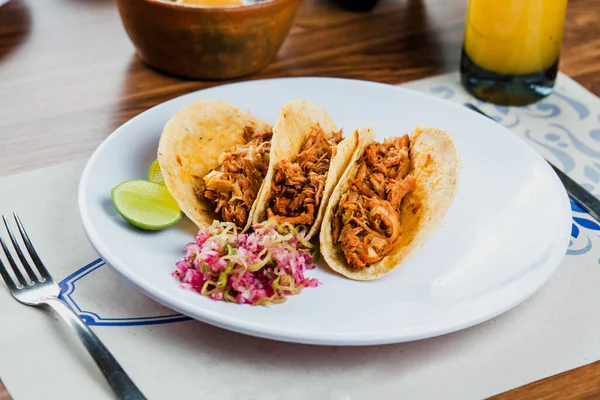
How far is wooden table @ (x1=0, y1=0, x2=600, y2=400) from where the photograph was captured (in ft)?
9.27

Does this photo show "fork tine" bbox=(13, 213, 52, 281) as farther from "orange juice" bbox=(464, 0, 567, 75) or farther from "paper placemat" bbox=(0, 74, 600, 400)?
"orange juice" bbox=(464, 0, 567, 75)

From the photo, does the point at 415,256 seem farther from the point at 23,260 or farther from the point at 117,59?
the point at 117,59

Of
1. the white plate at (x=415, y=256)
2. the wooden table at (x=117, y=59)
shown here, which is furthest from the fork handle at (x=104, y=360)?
the wooden table at (x=117, y=59)

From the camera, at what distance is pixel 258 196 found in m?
2.17

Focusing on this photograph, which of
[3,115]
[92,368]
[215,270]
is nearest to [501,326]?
[215,270]

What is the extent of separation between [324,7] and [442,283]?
85.4 inches

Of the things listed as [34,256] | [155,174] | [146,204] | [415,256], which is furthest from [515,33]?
[34,256]

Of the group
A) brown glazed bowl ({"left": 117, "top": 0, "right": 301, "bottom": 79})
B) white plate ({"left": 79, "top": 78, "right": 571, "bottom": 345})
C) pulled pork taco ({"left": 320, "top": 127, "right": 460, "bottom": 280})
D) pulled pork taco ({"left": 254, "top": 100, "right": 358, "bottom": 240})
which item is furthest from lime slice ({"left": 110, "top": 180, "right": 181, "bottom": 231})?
brown glazed bowl ({"left": 117, "top": 0, "right": 301, "bottom": 79})

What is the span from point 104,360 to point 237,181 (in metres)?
0.71

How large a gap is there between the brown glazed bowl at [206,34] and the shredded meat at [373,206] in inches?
34.5

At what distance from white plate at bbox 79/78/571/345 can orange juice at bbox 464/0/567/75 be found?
45 centimetres

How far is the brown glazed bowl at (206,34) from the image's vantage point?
112 inches

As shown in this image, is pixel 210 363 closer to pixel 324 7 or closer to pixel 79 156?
pixel 79 156

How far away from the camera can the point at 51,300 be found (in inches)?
75.6
